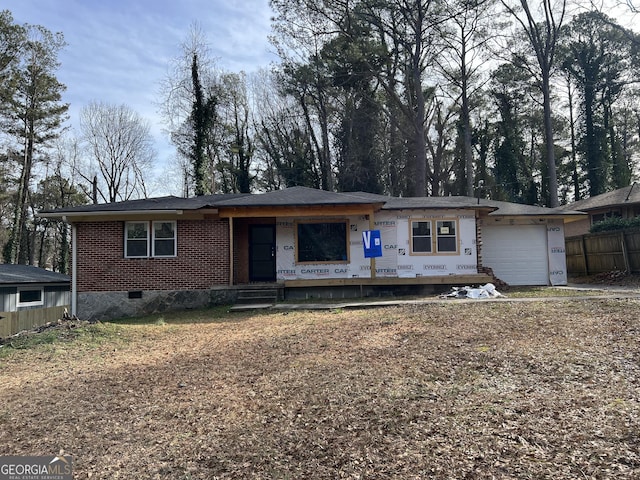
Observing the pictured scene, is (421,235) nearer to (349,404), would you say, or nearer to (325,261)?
(325,261)

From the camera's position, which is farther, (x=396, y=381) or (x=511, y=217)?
(x=511, y=217)

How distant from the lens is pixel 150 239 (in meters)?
13.0

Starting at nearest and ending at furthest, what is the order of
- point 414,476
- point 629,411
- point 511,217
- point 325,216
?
point 414,476 < point 629,411 < point 325,216 < point 511,217

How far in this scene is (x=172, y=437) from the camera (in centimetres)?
368

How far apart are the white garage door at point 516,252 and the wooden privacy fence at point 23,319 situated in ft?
48.3

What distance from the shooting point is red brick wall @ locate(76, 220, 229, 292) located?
12.7 m

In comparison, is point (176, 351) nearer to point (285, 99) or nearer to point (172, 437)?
point (172, 437)

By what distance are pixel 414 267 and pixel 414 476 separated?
11.1 meters

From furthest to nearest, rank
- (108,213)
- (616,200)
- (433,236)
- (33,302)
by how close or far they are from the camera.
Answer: (616,200)
(33,302)
(433,236)
(108,213)

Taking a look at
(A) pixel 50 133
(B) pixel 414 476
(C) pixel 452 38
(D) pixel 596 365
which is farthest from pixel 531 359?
(A) pixel 50 133

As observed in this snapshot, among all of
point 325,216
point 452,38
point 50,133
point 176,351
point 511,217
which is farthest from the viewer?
point 50,133
